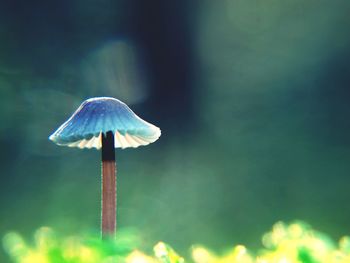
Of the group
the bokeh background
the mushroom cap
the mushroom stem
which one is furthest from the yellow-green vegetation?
the bokeh background

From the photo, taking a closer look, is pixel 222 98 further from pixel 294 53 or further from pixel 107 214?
pixel 107 214

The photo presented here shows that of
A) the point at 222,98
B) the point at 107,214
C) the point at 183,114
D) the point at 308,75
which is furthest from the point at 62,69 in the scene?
the point at 107,214

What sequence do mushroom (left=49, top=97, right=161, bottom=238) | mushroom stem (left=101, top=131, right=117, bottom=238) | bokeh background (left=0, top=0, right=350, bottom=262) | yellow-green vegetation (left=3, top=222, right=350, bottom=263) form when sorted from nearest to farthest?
yellow-green vegetation (left=3, top=222, right=350, bottom=263) < mushroom stem (left=101, top=131, right=117, bottom=238) < mushroom (left=49, top=97, right=161, bottom=238) < bokeh background (left=0, top=0, right=350, bottom=262)

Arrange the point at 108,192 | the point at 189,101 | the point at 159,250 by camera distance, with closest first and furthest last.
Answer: the point at 159,250
the point at 108,192
the point at 189,101

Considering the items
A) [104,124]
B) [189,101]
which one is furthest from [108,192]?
[189,101]

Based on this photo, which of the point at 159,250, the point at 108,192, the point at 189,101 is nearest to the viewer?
the point at 159,250

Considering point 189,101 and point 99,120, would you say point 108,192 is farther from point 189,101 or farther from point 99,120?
point 189,101

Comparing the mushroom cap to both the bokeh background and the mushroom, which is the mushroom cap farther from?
the bokeh background
